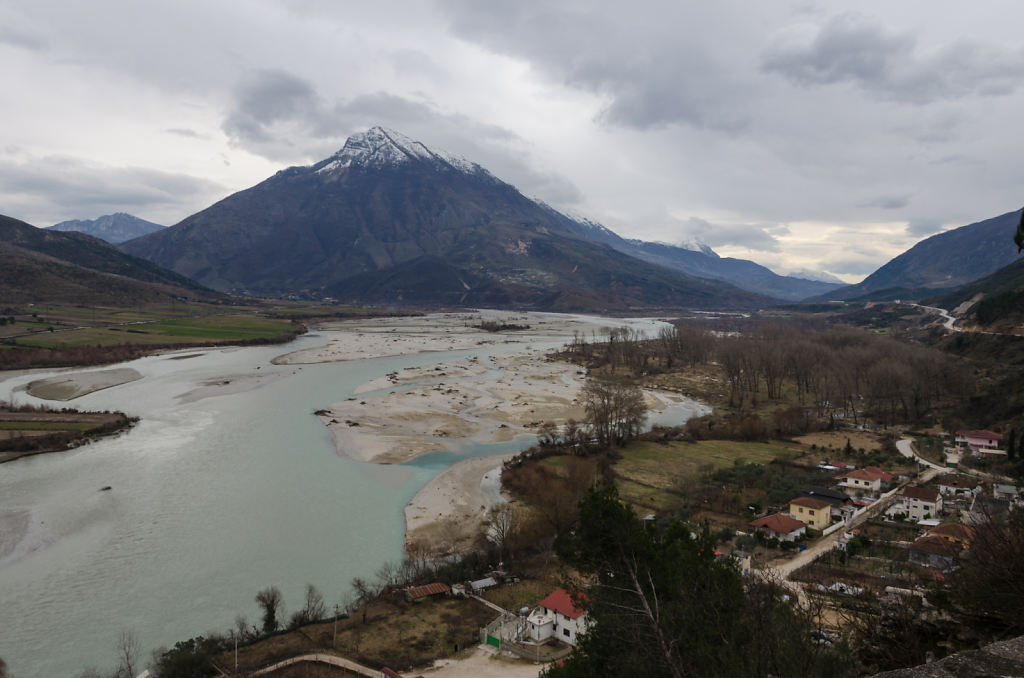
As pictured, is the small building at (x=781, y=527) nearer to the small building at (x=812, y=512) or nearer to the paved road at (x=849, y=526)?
the paved road at (x=849, y=526)

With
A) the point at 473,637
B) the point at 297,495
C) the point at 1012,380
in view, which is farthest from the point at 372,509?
the point at 1012,380

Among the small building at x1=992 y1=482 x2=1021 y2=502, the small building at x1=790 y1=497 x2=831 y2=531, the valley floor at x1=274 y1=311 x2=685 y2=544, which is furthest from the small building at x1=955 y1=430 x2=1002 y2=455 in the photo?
the valley floor at x1=274 y1=311 x2=685 y2=544

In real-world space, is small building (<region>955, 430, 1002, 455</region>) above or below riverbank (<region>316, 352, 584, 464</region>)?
above

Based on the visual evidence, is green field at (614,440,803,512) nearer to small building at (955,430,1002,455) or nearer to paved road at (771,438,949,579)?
paved road at (771,438,949,579)

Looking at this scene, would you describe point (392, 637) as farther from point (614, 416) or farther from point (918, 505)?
point (614, 416)

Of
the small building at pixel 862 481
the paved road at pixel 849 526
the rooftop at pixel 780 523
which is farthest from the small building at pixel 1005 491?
the rooftop at pixel 780 523

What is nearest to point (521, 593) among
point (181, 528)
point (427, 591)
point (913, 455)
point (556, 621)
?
point (556, 621)
